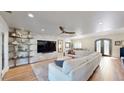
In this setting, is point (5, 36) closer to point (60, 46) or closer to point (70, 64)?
point (60, 46)

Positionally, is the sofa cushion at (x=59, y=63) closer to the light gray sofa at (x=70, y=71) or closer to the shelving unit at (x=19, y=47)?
the light gray sofa at (x=70, y=71)

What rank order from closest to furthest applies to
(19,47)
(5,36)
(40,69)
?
(5,36) < (19,47) < (40,69)

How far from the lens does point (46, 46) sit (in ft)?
6.84

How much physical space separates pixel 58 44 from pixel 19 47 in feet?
2.60

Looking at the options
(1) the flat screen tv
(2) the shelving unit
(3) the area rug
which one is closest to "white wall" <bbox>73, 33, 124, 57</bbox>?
(1) the flat screen tv

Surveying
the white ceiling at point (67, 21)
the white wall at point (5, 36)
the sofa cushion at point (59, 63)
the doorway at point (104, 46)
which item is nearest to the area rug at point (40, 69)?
the sofa cushion at point (59, 63)

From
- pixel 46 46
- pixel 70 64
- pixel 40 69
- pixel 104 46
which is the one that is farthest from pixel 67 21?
pixel 40 69

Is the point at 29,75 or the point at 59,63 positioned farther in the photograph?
the point at 59,63

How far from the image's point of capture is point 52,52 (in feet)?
6.84

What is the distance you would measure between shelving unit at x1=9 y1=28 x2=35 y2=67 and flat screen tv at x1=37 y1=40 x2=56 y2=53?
19 centimetres

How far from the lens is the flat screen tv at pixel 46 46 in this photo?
2016 mm

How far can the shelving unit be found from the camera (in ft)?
5.71
